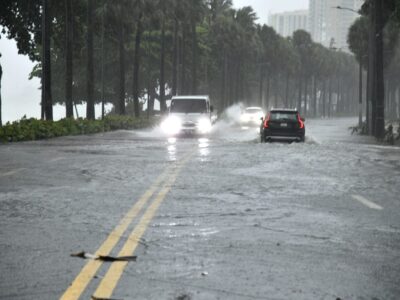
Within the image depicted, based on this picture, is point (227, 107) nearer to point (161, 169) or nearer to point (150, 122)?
point (150, 122)

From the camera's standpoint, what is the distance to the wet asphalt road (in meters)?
7.12

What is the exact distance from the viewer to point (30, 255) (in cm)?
848

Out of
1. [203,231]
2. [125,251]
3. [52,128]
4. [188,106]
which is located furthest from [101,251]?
[188,106]

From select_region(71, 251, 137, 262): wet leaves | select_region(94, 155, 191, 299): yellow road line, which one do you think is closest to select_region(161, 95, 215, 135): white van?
select_region(94, 155, 191, 299): yellow road line

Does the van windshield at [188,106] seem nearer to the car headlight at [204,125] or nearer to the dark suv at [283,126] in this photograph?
the car headlight at [204,125]

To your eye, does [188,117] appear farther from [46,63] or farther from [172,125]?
[46,63]

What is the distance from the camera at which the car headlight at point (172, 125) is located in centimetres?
4169

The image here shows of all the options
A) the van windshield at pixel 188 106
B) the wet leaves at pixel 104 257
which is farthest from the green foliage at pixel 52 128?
the wet leaves at pixel 104 257

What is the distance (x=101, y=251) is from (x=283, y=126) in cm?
2598

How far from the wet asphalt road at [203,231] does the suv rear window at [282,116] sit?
14399mm

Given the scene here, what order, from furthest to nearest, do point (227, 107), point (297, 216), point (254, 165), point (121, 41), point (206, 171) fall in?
point (227, 107) → point (121, 41) → point (254, 165) → point (206, 171) → point (297, 216)

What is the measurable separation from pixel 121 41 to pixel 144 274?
56.9 m

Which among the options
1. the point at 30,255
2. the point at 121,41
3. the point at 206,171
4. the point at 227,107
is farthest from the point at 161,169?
the point at 227,107

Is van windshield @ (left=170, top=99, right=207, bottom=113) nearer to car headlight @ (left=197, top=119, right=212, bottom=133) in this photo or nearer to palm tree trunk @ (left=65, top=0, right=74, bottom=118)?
car headlight @ (left=197, top=119, right=212, bottom=133)
